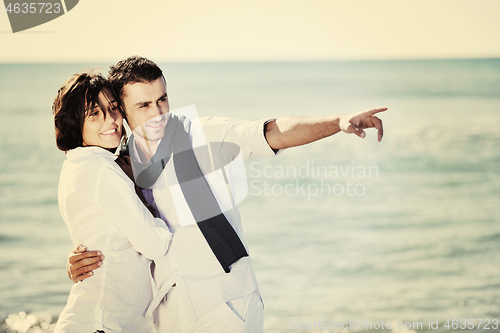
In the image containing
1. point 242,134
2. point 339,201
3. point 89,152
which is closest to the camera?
point 242,134

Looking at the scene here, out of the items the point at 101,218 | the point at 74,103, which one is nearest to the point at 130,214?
the point at 101,218

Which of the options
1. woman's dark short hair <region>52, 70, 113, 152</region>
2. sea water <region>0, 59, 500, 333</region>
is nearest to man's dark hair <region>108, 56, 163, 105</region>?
woman's dark short hair <region>52, 70, 113, 152</region>

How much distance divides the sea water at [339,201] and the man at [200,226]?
2.03 meters

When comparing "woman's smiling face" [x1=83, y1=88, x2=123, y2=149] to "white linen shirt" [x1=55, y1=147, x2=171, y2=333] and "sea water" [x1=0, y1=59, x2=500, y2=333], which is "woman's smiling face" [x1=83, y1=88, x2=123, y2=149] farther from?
"sea water" [x1=0, y1=59, x2=500, y2=333]

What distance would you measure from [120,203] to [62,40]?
5305 mm

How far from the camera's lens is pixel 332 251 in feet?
17.9

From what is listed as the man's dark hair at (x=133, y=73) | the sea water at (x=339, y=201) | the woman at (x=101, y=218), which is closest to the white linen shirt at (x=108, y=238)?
the woman at (x=101, y=218)

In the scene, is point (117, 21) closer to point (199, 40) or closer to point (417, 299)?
point (199, 40)

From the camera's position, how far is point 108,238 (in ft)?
5.87

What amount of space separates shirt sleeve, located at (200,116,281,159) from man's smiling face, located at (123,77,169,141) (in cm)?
25

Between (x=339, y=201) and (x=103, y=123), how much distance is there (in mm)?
5396

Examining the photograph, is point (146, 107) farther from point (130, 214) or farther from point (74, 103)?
point (130, 214)

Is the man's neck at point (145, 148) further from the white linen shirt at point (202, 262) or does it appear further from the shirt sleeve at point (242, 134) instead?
the shirt sleeve at point (242, 134)

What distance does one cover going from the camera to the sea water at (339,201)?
413cm
